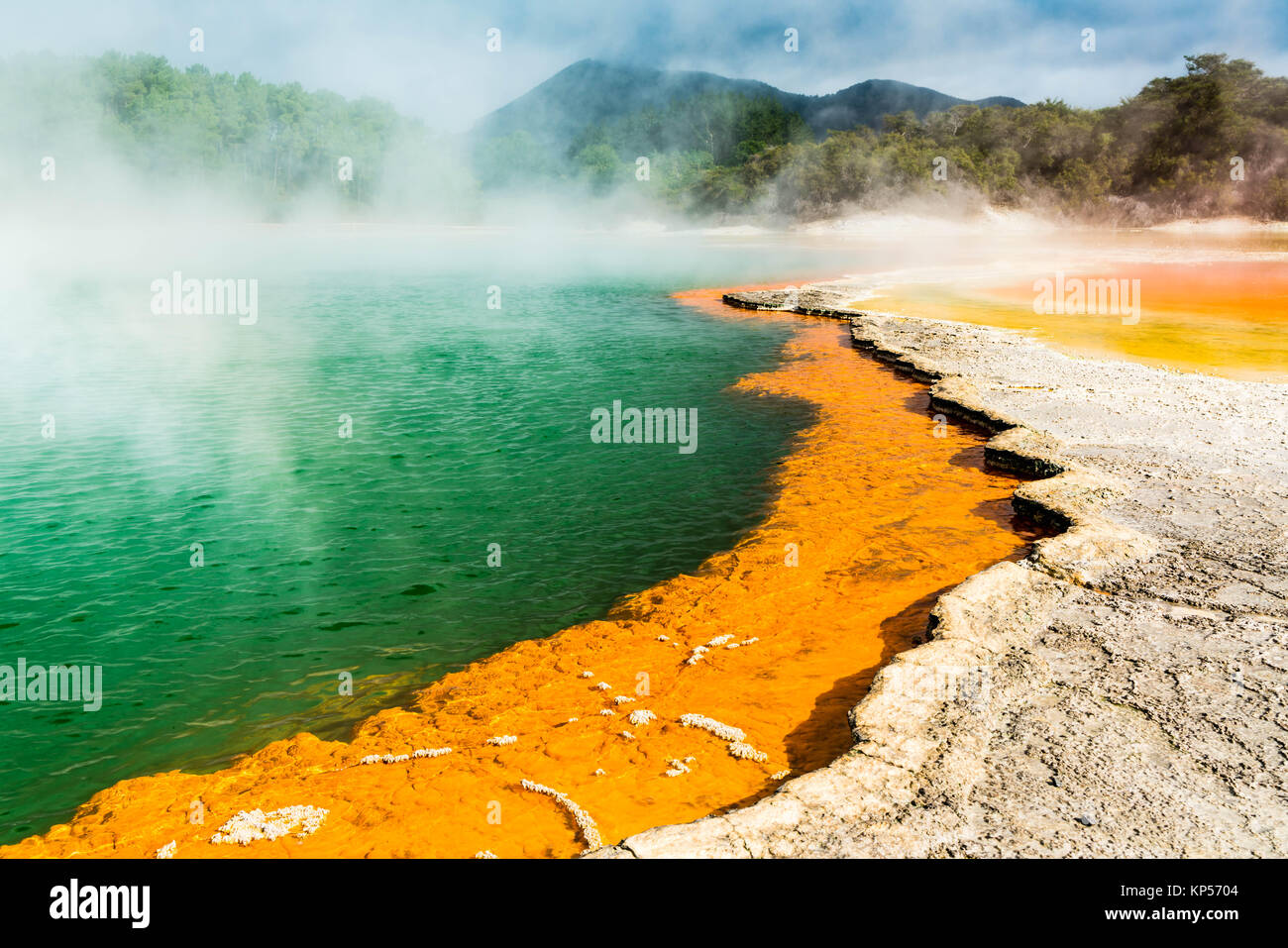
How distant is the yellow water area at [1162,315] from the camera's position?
646 inches

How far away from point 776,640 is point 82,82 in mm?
137769

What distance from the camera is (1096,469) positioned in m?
9.62

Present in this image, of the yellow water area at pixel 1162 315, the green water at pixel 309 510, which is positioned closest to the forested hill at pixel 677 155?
the yellow water area at pixel 1162 315

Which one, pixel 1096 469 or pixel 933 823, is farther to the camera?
pixel 1096 469

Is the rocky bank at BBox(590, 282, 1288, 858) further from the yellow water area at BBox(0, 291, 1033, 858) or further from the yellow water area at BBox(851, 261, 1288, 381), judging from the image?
the yellow water area at BBox(851, 261, 1288, 381)

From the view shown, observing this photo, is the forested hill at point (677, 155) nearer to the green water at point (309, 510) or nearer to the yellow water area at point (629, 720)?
the green water at point (309, 510)

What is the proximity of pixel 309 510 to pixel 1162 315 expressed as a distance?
22479mm

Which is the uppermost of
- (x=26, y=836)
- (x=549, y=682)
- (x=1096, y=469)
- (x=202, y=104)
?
(x=202, y=104)

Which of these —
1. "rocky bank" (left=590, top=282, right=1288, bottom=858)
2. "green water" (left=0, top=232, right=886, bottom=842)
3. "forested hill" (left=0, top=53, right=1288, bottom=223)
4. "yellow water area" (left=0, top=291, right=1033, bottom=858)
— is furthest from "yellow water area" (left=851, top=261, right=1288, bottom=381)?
"forested hill" (left=0, top=53, right=1288, bottom=223)

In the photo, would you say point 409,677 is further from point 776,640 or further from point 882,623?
point 882,623
